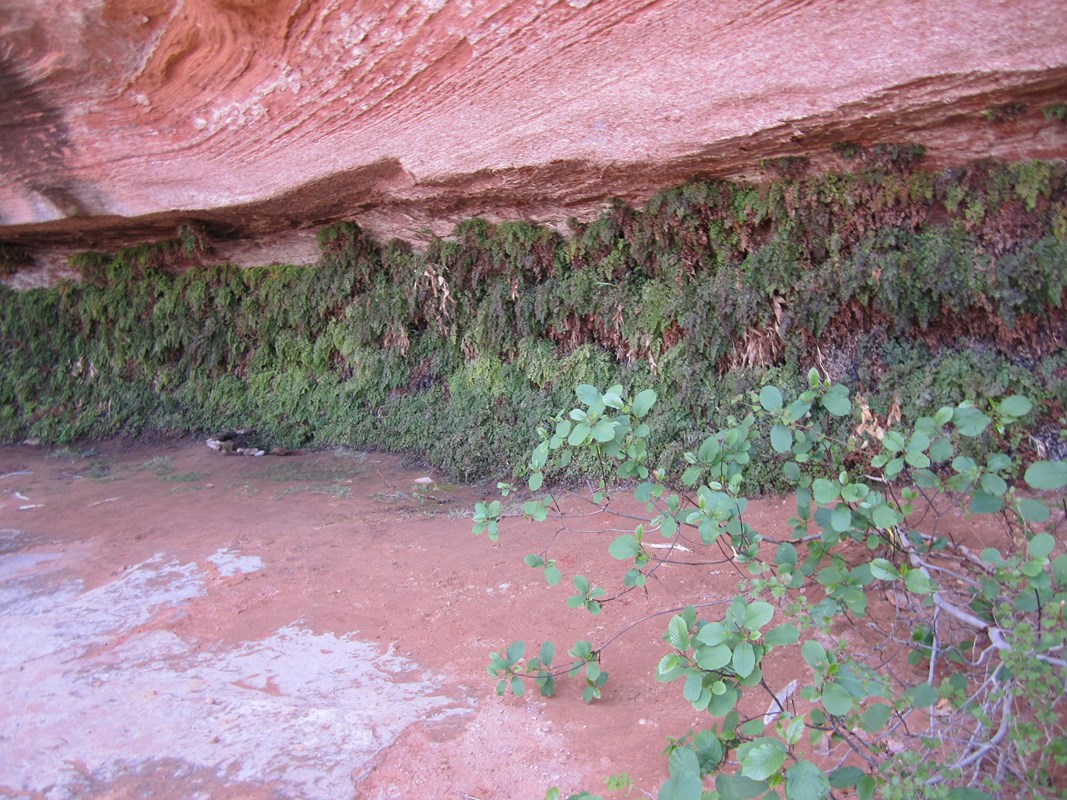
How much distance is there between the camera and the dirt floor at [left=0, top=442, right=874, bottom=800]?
9.01 ft

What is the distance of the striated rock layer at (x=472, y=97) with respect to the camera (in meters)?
4.32

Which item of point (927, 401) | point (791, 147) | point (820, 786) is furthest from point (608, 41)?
point (820, 786)

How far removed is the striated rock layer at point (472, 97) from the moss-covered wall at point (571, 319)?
384mm

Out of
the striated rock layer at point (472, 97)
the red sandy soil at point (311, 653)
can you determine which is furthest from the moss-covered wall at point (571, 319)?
the red sandy soil at point (311, 653)

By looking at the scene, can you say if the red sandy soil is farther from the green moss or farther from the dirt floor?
the green moss

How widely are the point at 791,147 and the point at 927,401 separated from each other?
212 cm

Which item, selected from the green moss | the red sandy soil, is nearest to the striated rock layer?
the green moss

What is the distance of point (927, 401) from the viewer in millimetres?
5051

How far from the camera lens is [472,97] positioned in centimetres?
564

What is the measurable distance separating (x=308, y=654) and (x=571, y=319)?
4.44m

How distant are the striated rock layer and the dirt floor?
9.32ft

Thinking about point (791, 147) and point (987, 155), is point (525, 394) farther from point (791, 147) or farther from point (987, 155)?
point (987, 155)

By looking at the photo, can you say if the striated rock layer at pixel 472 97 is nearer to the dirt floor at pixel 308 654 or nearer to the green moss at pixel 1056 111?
the green moss at pixel 1056 111

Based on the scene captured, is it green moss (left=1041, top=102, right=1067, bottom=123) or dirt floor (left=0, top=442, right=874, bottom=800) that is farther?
green moss (left=1041, top=102, right=1067, bottom=123)
